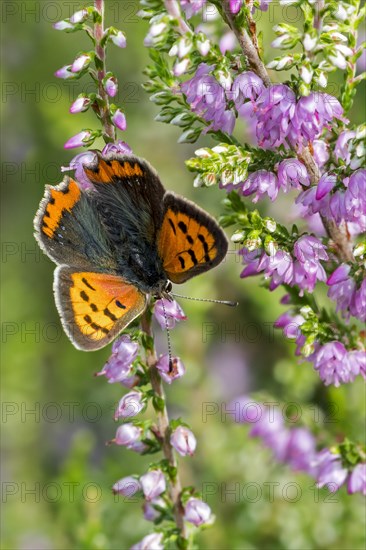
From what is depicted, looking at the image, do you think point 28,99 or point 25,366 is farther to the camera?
point 28,99

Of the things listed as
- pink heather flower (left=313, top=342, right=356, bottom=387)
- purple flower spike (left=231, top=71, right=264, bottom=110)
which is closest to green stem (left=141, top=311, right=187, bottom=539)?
pink heather flower (left=313, top=342, right=356, bottom=387)

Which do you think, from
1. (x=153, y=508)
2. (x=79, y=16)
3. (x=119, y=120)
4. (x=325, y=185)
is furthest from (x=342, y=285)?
(x=79, y=16)

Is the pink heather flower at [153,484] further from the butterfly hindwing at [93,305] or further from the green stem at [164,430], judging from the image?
the butterfly hindwing at [93,305]

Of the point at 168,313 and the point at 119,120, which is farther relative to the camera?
the point at 168,313

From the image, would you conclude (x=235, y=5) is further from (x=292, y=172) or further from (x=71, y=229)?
(x=71, y=229)

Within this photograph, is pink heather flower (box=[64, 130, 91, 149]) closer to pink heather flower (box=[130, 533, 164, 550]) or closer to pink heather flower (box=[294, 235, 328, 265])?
pink heather flower (box=[294, 235, 328, 265])

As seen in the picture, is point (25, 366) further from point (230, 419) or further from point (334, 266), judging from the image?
point (334, 266)

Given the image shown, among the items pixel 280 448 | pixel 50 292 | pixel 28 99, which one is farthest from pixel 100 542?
pixel 28 99
